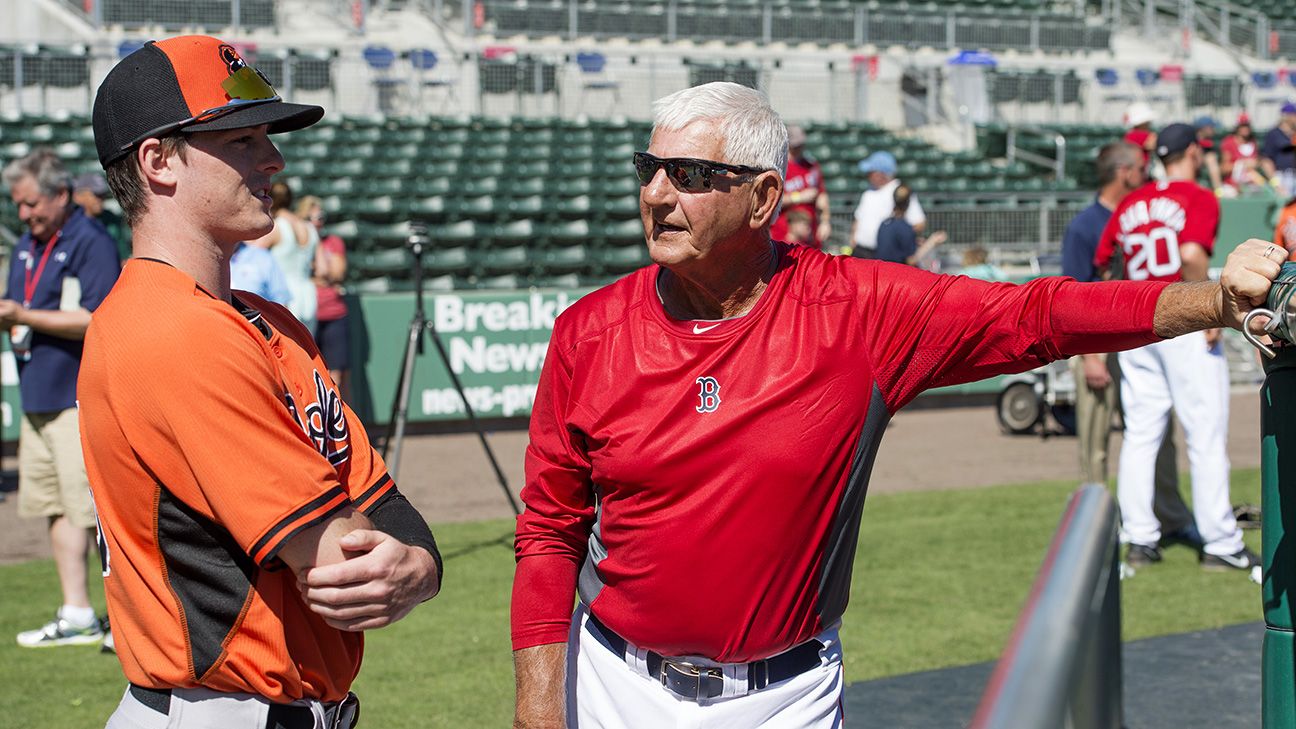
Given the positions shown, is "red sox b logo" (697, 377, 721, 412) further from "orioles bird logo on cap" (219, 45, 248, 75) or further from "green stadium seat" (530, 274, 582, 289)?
"green stadium seat" (530, 274, 582, 289)

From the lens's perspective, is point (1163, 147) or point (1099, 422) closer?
point (1163, 147)

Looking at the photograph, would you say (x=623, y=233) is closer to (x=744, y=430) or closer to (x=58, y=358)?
(x=58, y=358)

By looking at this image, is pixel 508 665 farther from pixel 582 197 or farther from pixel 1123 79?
pixel 1123 79

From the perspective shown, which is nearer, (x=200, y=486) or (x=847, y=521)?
(x=200, y=486)

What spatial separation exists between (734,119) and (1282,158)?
18037mm

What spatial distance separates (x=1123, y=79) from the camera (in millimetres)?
25406

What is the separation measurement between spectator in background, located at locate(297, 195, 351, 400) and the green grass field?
2886mm

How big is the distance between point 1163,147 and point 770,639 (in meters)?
5.53

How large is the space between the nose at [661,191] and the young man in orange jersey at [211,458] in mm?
711

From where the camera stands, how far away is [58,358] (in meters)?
6.12

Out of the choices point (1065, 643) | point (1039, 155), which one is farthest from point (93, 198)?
point (1039, 155)

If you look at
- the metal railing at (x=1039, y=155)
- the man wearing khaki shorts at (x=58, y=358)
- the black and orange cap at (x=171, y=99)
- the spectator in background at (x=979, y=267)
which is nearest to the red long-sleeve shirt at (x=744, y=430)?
the black and orange cap at (x=171, y=99)

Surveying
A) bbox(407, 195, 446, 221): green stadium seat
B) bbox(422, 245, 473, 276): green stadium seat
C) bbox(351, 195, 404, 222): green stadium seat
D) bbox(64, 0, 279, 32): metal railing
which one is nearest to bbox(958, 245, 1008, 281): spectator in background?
bbox(422, 245, 473, 276): green stadium seat

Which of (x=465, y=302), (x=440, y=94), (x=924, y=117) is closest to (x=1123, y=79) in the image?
(x=924, y=117)
